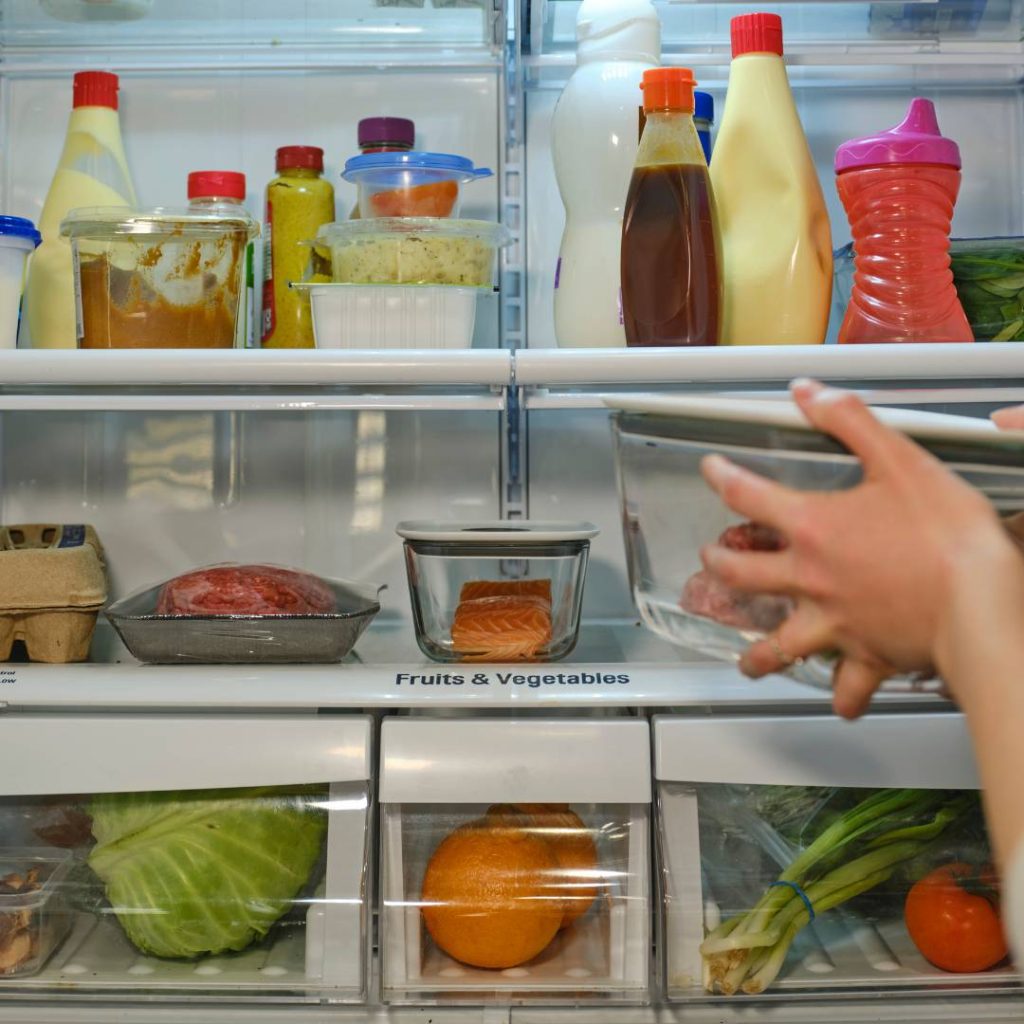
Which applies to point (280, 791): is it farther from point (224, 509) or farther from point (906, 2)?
point (906, 2)

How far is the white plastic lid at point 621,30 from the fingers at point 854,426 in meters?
0.74

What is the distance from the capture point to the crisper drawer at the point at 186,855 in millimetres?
1107

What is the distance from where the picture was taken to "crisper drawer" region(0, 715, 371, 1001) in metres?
1.11

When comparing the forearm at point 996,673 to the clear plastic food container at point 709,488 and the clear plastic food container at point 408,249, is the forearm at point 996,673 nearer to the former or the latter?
the clear plastic food container at point 709,488

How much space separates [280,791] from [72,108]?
829 millimetres

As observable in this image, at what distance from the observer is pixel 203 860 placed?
1117mm

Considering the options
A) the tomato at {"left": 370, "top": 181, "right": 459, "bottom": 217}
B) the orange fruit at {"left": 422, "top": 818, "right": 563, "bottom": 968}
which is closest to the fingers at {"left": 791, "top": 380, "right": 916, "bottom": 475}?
the orange fruit at {"left": 422, "top": 818, "right": 563, "bottom": 968}

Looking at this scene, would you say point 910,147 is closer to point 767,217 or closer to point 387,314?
point 767,217

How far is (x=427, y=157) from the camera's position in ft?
4.11

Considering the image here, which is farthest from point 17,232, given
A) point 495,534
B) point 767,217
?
point 767,217

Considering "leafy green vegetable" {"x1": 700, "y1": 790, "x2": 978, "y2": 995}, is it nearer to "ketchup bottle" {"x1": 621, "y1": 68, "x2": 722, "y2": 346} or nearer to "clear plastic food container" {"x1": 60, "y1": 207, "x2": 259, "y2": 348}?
"ketchup bottle" {"x1": 621, "y1": 68, "x2": 722, "y2": 346}

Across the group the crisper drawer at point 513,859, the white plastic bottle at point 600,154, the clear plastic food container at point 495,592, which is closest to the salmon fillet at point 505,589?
the clear plastic food container at point 495,592

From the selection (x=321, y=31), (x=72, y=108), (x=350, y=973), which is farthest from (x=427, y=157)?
(x=350, y=973)

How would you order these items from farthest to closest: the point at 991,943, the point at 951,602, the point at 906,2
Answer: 1. the point at 906,2
2. the point at 991,943
3. the point at 951,602
